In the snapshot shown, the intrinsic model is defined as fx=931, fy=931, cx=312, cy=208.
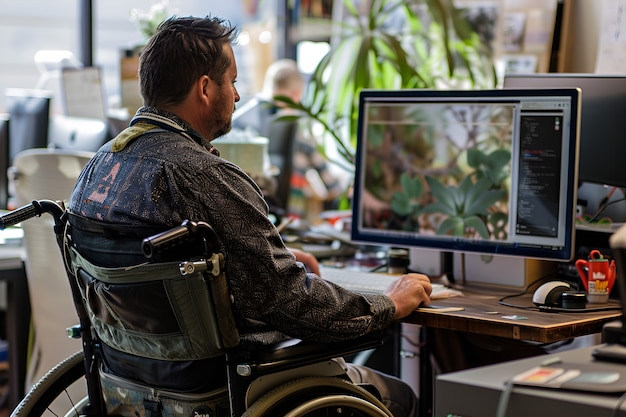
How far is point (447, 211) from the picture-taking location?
2240mm

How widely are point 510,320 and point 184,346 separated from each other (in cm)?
66

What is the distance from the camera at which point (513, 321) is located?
6.00 ft

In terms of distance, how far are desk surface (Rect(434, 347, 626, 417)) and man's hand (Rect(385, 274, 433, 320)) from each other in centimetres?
59

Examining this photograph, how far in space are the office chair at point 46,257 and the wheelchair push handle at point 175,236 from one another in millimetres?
1216

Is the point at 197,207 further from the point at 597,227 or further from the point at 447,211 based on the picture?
the point at 597,227

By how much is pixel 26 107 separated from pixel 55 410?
209 centimetres

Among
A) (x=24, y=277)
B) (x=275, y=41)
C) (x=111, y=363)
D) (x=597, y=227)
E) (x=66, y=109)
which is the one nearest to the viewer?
(x=111, y=363)

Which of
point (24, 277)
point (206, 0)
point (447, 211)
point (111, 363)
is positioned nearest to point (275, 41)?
point (206, 0)

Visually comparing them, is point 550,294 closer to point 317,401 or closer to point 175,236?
point 317,401

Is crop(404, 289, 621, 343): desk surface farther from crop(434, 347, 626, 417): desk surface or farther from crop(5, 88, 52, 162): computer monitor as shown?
crop(5, 88, 52, 162): computer monitor

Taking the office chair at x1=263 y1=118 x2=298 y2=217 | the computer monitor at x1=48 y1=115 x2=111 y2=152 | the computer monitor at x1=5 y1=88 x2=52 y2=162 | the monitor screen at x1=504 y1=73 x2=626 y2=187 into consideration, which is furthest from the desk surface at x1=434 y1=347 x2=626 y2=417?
the office chair at x1=263 y1=118 x2=298 y2=217

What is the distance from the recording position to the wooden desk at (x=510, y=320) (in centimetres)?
180

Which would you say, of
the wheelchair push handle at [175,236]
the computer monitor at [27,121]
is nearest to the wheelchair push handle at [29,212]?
the wheelchair push handle at [175,236]

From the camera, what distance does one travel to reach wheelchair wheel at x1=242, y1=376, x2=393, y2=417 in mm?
1580
